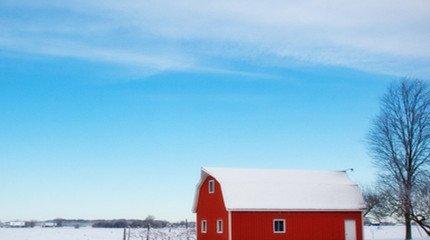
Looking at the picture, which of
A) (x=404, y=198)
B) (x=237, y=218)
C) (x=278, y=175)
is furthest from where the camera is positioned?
(x=278, y=175)

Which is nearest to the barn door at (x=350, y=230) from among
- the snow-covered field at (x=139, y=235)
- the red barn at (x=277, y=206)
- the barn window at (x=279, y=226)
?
the red barn at (x=277, y=206)

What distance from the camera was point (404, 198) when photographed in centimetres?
3722

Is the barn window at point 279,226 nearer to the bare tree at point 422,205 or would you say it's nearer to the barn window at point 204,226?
the barn window at point 204,226

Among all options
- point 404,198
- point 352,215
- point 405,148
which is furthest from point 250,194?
point 405,148

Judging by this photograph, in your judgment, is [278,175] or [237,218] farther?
[278,175]

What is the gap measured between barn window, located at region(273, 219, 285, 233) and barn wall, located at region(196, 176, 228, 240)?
10.3 ft

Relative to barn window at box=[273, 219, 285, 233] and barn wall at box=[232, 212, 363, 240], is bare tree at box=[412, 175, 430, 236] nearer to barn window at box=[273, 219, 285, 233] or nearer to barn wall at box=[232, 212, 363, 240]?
barn wall at box=[232, 212, 363, 240]

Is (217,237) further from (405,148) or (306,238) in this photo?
(405,148)

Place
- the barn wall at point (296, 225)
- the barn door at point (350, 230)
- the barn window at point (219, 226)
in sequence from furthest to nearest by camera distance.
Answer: the barn door at point (350, 230), the barn window at point (219, 226), the barn wall at point (296, 225)

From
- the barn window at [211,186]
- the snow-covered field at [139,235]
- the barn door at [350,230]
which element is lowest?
the snow-covered field at [139,235]

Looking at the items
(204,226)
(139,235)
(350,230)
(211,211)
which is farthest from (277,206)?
(139,235)

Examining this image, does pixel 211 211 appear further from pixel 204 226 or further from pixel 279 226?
pixel 279 226

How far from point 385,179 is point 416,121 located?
482 cm

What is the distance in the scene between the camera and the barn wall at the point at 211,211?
36.4 meters
